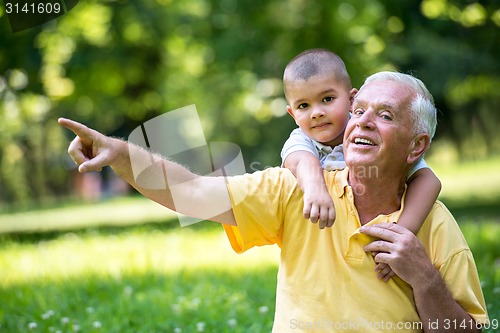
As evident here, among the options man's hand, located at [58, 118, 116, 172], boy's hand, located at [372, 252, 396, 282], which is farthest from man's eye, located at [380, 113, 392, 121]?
man's hand, located at [58, 118, 116, 172]

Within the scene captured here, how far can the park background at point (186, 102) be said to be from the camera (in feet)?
15.9

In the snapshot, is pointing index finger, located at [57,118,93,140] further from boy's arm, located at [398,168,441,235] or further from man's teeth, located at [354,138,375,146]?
boy's arm, located at [398,168,441,235]

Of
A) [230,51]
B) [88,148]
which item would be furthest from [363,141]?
[230,51]

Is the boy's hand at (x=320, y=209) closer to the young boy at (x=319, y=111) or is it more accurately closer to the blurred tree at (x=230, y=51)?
the young boy at (x=319, y=111)

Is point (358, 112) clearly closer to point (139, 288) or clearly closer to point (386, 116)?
point (386, 116)

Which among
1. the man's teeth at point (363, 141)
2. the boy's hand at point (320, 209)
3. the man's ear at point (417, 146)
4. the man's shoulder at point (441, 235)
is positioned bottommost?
the man's shoulder at point (441, 235)

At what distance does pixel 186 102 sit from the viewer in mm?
21625

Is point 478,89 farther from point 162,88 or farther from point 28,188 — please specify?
point 28,188

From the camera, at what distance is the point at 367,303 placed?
2.40m

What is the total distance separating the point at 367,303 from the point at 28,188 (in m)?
28.2

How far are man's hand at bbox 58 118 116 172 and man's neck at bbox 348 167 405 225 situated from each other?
89 cm

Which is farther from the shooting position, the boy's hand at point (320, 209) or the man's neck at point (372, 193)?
the man's neck at point (372, 193)

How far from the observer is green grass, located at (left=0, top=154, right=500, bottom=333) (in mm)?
4336

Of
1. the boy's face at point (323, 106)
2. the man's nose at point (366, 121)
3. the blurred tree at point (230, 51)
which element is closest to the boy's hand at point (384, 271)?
the man's nose at point (366, 121)
